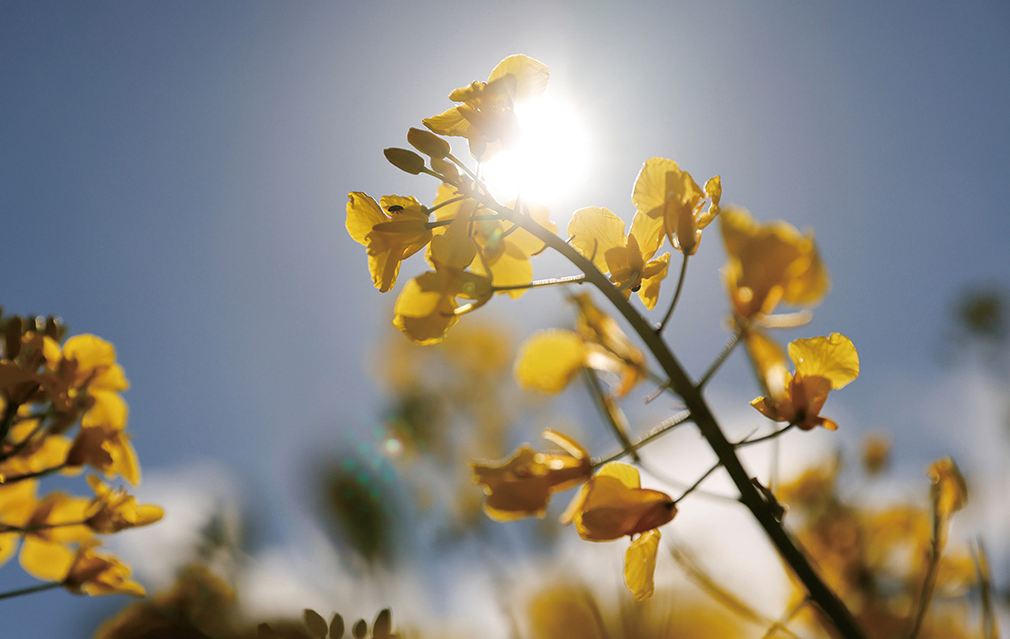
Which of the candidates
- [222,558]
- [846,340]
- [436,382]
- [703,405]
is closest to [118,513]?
[222,558]

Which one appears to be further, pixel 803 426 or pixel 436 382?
pixel 436 382

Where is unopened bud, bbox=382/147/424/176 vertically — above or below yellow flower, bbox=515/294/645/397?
above

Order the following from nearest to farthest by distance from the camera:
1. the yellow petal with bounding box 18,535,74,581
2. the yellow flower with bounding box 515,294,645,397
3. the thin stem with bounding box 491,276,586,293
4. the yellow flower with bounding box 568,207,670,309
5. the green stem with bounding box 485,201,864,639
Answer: the green stem with bounding box 485,201,864,639, the thin stem with bounding box 491,276,586,293, the yellow flower with bounding box 568,207,670,309, the yellow flower with bounding box 515,294,645,397, the yellow petal with bounding box 18,535,74,581

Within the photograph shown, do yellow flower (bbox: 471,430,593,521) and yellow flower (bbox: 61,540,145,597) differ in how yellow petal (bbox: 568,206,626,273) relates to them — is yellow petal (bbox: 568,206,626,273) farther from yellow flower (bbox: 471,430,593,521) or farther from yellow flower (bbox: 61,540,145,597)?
yellow flower (bbox: 61,540,145,597)

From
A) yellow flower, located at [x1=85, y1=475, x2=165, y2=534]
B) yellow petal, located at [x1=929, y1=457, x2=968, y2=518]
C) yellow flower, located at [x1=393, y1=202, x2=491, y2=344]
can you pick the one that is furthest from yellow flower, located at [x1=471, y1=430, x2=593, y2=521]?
yellow flower, located at [x1=85, y1=475, x2=165, y2=534]

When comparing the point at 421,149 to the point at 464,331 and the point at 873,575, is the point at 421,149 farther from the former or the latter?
the point at 464,331

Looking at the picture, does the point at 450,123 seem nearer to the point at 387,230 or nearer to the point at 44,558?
the point at 387,230
